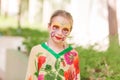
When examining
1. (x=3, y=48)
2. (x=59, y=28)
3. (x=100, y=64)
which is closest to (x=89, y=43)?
(x=100, y=64)

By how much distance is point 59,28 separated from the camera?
11.5ft

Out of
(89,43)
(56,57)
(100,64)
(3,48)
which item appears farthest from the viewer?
(3,48)

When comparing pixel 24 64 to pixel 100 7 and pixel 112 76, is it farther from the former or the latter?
pixel 112 76

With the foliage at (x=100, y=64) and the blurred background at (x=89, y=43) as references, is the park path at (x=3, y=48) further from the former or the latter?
the foliage at (x=100, y=64)

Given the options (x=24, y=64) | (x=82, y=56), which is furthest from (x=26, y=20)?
(x=82, y=56)

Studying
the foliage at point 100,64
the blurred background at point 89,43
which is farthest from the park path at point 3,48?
the foliage at point 100,64

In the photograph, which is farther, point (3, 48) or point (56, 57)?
point (3, 48)

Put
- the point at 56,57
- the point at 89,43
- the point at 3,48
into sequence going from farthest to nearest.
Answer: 1. the point at 3,48
2. the point at 89,43
3. the point at 56,57

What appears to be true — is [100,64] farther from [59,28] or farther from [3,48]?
[3,48]

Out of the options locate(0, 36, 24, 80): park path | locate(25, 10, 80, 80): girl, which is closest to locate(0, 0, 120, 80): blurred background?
locate(0, 36, 24, 80): park path

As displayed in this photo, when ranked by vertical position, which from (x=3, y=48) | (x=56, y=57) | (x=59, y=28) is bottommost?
(x=3, y=48)

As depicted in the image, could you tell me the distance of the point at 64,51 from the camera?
11.5 ft

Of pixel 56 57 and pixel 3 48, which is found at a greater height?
pixel 56 57

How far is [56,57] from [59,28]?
0.71 ft
